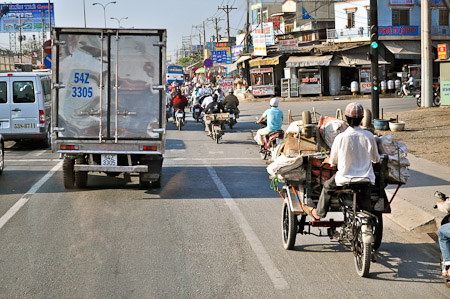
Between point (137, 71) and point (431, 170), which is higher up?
point (137, 71)

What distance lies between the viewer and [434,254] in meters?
7.62

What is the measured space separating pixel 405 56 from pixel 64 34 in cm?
4460

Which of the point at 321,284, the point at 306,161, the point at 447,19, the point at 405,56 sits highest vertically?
the point at 447,19

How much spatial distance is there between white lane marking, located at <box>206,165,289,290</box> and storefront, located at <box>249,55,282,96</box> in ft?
136

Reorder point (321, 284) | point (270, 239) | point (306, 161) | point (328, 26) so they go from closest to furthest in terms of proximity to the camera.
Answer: point (321, 284) < point (306, 161) < point (270, 239) < point (328, 26)

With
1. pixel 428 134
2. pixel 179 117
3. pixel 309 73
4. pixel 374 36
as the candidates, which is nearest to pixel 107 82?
pixel 374 36

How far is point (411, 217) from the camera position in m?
9.63

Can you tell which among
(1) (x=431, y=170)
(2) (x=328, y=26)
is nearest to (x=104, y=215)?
(1) (x=431, y=170)

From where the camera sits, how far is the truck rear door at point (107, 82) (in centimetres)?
1180

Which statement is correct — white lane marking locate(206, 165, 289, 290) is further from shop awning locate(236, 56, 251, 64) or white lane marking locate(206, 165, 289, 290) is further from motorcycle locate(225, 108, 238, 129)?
shop awning locate(236, 56, 251, 64)

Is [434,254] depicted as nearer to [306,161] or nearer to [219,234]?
[306,161]

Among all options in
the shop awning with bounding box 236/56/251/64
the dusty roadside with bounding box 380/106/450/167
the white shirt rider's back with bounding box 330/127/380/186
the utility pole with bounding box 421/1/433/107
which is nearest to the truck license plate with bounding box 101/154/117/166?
the white shirt rider's back with bounding box 330/127/380/186

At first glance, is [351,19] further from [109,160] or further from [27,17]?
[109,160]

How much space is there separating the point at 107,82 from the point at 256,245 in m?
5.32
